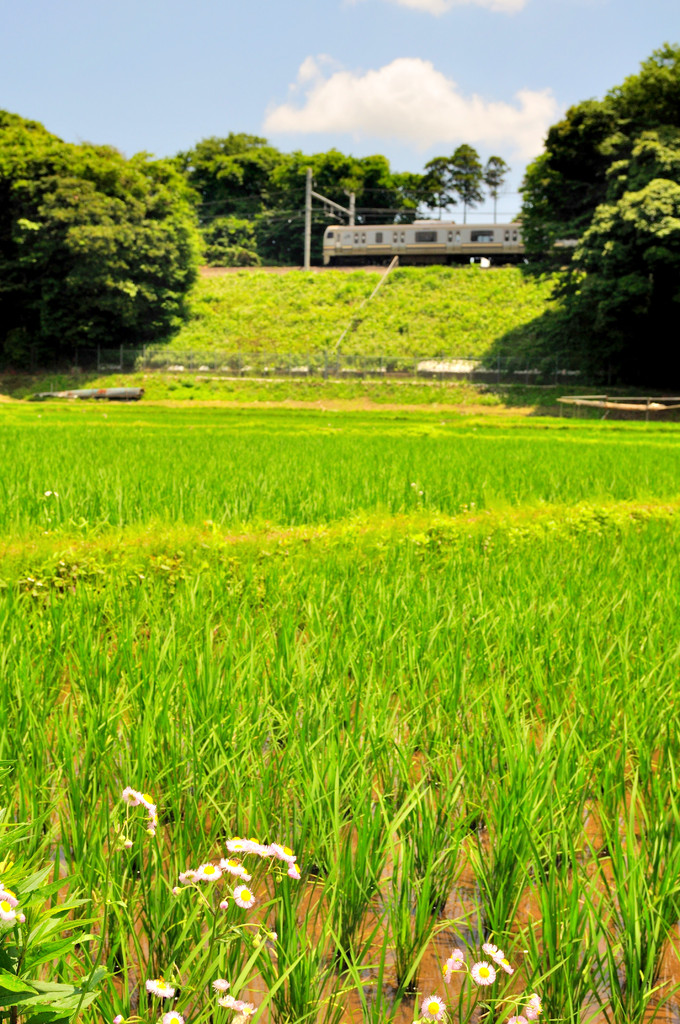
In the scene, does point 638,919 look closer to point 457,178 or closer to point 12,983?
point 12,983

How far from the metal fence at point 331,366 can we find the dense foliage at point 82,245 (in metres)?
2.13

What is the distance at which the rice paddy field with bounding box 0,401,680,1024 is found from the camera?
61.8 inches

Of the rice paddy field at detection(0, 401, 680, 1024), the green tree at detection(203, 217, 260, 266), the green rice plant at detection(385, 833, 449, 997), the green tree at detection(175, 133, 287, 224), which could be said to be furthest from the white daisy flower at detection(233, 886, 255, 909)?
the green tree at detection(175, 133, 287, 224)

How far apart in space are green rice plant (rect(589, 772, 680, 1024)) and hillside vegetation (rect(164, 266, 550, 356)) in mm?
41539

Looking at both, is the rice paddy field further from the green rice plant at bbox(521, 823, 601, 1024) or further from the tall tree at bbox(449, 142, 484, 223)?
the tall tree at bbox(449, 142, 484, 223)

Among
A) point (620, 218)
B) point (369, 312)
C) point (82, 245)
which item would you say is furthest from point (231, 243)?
→ point (620, 218)

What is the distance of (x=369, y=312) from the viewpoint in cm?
4838

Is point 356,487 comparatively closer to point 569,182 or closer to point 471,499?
point 471,499

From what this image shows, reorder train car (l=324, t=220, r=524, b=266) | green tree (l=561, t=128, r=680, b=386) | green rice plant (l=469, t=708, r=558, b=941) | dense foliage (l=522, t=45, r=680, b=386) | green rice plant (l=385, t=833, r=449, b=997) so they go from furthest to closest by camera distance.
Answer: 1. train car (l=324, t=220, r=524, b=266)
2. dense foliage (l=522, t=45, r=680, b=386)
3. green tree (l=561, t=128, r=680, b=386)
4. green rice plant (l=469, t=708, r=558, b=941)
5. green rice plant (l=385, t=833, r=449, b=997)

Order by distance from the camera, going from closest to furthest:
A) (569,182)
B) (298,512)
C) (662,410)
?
(298,512)
(662,410)
(569,182)

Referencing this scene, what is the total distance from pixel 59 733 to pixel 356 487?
19.3 feet

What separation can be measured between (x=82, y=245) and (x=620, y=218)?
→ 1058 inches

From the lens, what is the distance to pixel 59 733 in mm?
2256

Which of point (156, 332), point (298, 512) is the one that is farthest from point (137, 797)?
point (156, 332)
